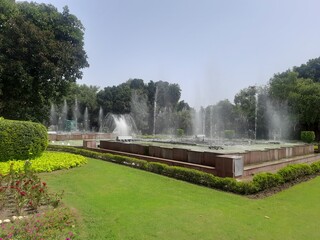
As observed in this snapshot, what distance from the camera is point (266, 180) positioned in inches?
289

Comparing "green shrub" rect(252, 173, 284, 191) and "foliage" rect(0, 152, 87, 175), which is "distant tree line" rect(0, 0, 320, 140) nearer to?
"foliage" rect(0, 152, 87, 175)

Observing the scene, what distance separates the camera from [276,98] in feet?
101

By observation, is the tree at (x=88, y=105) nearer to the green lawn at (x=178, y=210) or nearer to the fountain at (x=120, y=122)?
the fountain at (x=120, y=122)

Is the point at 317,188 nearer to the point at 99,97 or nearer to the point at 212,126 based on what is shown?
the point at 212,126

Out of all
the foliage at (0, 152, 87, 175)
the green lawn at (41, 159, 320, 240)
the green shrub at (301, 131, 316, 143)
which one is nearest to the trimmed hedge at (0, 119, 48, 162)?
the foliage at (0, 152, 87, 175)

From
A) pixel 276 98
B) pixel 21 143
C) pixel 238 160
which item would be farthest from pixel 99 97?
pixel 238 160

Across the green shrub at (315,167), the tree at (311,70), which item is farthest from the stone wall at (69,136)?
the tree at (311,70)

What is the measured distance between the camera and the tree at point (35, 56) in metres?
17.6

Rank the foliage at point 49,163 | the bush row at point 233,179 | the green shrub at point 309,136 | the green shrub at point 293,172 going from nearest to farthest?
the bush row at point 233,179 < the green shrub at point 293,172 < the foliage at point 49,163 < the green shrub at point 309,136

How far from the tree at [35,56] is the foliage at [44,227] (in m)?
15.1

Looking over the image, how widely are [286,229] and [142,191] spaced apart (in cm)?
334

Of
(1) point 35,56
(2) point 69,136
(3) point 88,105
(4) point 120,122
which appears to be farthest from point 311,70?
(3) point 88,105

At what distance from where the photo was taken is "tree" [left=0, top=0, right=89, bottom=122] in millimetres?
17625

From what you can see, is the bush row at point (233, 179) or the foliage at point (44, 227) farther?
the bush row at point (233, 179)
